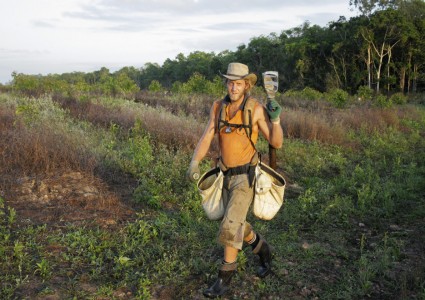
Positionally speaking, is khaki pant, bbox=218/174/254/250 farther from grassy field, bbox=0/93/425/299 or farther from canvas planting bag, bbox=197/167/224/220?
grassy field, bbox=0/93/425/299

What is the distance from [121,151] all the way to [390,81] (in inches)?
1323

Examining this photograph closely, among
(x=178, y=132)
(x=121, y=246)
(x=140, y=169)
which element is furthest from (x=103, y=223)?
(x=178, y=132)

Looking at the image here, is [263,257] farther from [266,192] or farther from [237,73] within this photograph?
[237,73]

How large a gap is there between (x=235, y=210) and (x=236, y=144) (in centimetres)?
59

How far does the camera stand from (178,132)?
27.1ft

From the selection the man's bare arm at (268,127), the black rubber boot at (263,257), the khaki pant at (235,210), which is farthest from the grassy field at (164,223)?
the man's bare arm at (268,127)

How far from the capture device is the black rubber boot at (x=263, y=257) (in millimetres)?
3697

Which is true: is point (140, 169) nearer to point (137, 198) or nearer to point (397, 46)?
point (137, 198)

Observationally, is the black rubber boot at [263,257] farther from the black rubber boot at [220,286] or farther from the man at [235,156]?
the black rubber boot at [220,286]

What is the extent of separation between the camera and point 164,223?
15.2ft

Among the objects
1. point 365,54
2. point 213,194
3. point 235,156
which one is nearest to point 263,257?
point 213,194

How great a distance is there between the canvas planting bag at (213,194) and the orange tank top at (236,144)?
189 mm

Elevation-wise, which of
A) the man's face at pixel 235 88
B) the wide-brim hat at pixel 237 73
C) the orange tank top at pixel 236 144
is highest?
the wide-brim hat at pixel 237 73

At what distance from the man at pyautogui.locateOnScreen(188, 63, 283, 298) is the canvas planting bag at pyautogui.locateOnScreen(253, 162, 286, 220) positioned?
73 mm
